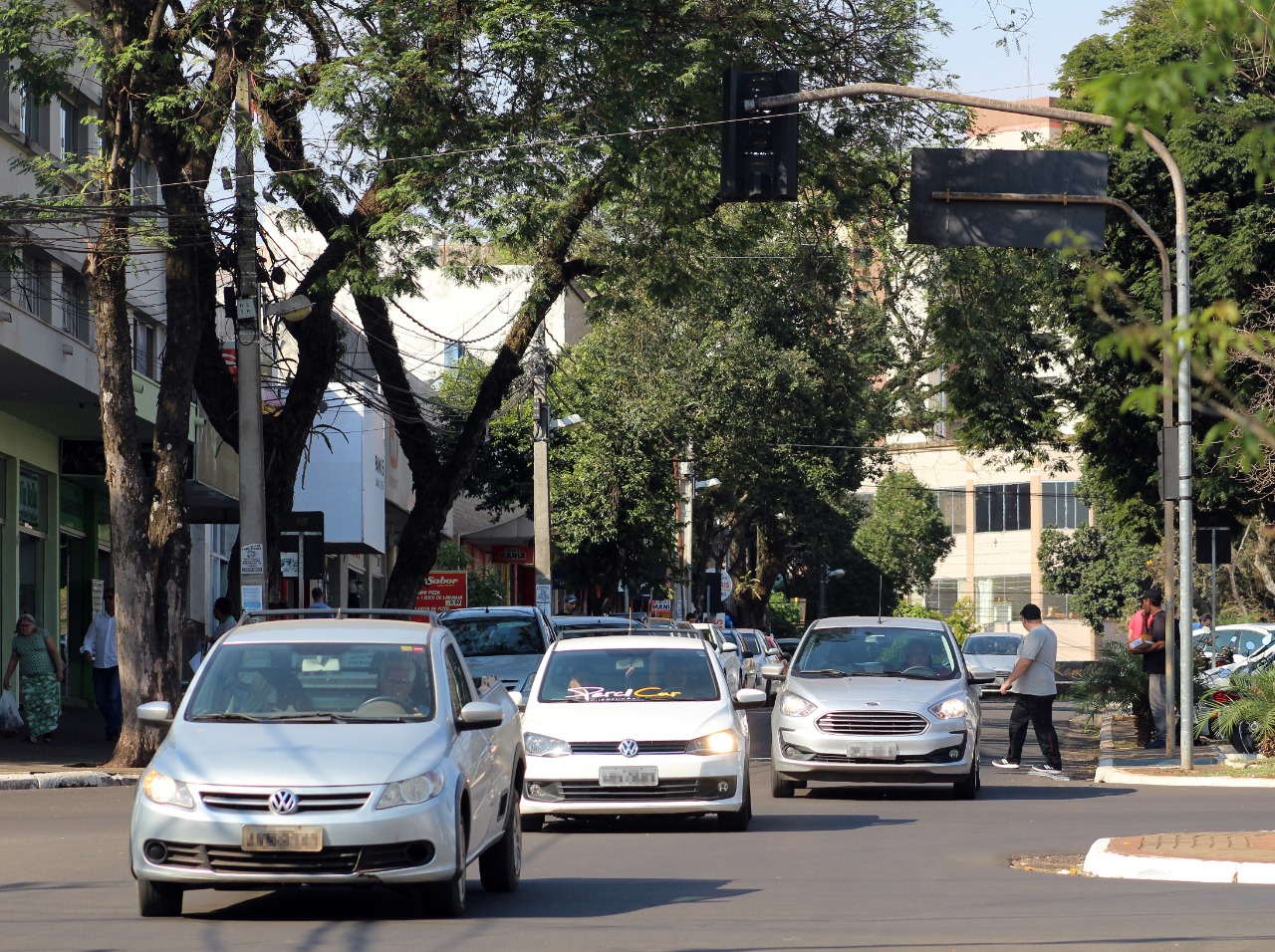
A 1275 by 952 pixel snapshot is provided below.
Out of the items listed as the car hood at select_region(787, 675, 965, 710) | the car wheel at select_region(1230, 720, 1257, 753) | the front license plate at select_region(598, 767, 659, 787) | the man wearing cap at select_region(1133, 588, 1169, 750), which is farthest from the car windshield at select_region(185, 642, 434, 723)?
the man wearing cap at select_region(1133, 588, 1169, 750)

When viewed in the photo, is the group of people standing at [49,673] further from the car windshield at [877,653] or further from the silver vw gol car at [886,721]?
the silver vw gol car at [886,721]

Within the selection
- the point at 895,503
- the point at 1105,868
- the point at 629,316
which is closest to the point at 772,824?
the point at 1105,868

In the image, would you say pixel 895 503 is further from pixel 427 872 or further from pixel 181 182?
pixel 427 872

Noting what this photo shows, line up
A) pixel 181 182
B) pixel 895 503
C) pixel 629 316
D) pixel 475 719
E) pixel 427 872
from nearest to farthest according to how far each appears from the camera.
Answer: pixel 427 872 < pixel 475 719 < pixel 181 182 < pixel 629 316 < pixel 895 503

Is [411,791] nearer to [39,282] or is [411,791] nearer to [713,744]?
[713,744]

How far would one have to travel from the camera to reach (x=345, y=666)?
Answer: 10.0 m

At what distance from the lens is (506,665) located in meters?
22.1

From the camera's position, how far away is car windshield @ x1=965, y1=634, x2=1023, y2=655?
43312 millimetres

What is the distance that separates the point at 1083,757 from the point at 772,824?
33.0 ft

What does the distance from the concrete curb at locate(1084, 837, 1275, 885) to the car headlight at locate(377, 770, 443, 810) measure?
4.77 meters

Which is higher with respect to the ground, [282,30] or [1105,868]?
[282,30]

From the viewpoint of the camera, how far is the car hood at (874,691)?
16.7 meters

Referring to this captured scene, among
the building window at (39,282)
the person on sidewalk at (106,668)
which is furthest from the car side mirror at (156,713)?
the building window at (39,282)

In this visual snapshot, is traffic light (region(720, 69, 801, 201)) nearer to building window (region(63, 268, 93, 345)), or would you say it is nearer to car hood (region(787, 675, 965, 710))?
car hood (region(787, 675, 965, 710))
